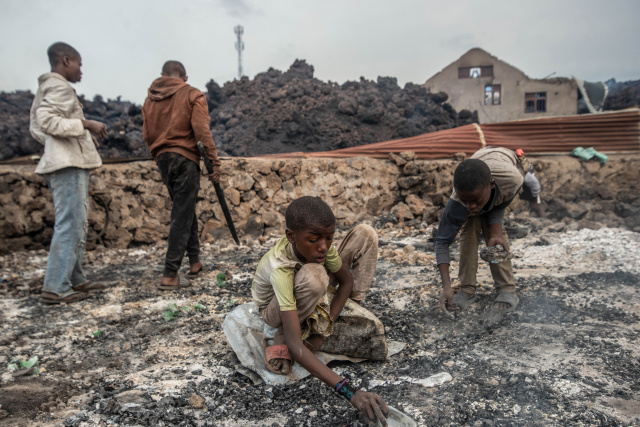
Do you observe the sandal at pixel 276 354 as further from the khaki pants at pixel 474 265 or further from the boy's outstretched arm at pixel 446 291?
the khaki pants at pixel 474 265

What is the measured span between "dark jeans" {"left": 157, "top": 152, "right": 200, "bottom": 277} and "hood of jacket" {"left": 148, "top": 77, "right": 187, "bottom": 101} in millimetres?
462

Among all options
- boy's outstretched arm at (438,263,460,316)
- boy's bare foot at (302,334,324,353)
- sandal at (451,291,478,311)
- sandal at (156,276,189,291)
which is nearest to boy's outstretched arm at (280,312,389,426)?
boy's bare foot at (302,334,324,353)

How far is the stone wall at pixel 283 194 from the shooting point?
14.2ft

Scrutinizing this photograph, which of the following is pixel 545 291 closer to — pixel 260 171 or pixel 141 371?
pixel 141 371

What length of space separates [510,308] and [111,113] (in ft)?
38.1

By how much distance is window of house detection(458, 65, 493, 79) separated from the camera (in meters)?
16.0

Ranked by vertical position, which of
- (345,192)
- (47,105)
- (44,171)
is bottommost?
(345,192)

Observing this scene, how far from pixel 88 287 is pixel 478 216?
288 cm

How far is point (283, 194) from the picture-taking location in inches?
209

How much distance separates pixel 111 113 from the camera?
11492 mm

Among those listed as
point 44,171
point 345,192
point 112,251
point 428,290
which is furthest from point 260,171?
point 428,290

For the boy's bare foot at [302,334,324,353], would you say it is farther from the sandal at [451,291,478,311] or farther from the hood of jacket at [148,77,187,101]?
the hood of jacket at [148,77,187,101]

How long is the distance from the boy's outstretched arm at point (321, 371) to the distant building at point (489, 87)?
15572 mm

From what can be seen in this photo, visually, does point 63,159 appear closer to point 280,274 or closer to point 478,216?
point 280,274
